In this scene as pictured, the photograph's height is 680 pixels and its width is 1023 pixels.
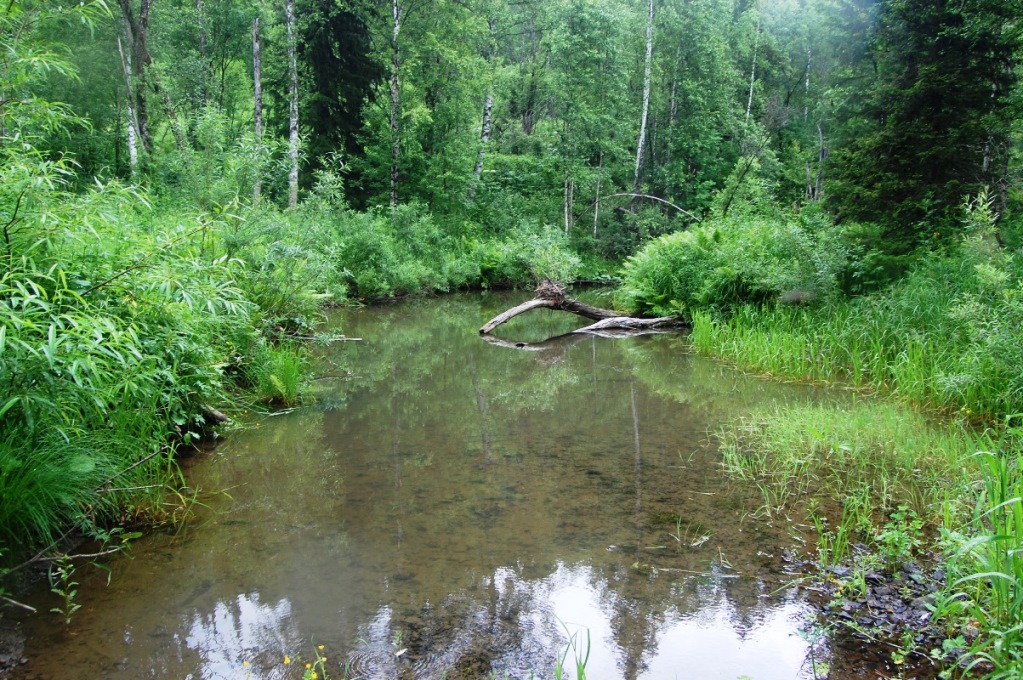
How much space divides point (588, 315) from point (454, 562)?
10.1m

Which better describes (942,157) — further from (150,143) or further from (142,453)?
(150,143)

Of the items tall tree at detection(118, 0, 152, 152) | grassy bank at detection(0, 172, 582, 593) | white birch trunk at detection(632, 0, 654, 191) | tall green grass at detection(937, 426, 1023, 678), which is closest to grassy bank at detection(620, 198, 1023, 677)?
tall green grass at detection(937, 426, 1023, 678)

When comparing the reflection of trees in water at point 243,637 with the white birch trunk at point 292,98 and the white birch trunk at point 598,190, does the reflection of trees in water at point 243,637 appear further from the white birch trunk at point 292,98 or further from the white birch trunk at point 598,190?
the white birch trunk at point 598,190

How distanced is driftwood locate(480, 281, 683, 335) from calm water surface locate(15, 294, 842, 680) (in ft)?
17.5

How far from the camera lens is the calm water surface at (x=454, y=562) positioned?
11.4ft

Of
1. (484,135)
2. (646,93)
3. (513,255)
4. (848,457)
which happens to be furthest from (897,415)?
(646,93)

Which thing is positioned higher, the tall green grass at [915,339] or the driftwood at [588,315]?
the tall green grass at [915,339]

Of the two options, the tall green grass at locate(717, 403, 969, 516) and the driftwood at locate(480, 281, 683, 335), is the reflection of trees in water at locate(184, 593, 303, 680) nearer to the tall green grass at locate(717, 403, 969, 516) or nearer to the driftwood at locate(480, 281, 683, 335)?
the tall green grass at locate(717, 403, 969, 516)

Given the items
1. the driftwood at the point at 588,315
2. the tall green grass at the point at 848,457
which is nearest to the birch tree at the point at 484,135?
the driftwood at the point at 588,315

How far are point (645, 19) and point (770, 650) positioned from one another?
2922cm

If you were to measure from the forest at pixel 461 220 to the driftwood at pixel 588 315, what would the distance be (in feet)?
1.47

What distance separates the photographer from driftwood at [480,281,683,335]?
43.6ft

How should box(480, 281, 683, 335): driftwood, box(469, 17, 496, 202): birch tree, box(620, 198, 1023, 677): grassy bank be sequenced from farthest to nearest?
1. box(469, 17, 496, 202): birch tree
2. box(480, 281, 683, 335): driftwood
3. box(620, 198, 1023, 677): grassy bank

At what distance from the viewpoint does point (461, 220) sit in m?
24.0
